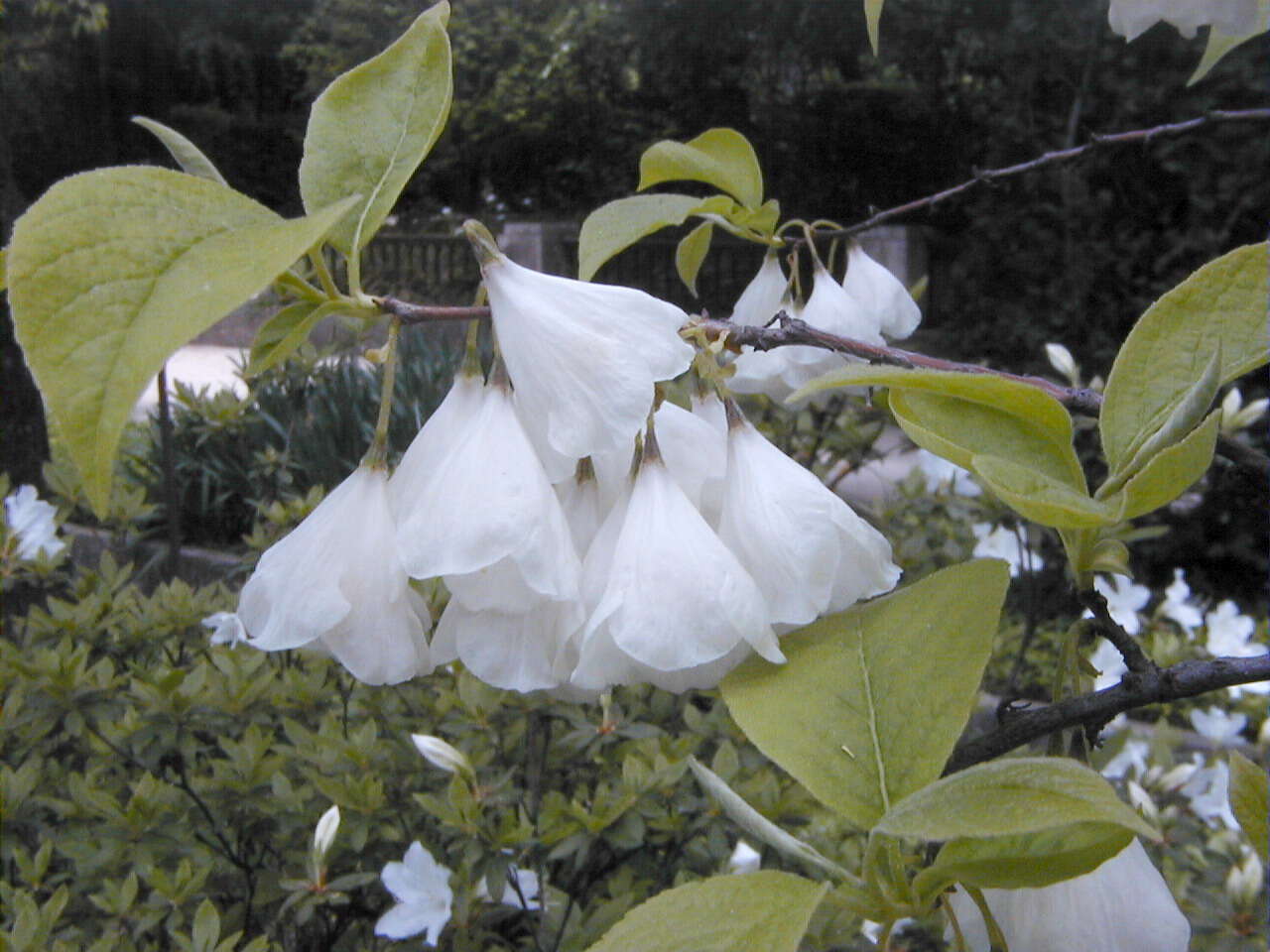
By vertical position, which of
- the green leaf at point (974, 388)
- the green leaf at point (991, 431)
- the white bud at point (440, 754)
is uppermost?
the green leaf at point (974, 388)

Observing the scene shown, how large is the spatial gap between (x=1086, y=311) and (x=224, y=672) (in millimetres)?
2838

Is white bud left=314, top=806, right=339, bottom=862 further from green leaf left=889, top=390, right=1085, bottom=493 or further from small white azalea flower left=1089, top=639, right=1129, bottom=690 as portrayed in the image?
small white azalea flower left=1089, top=639, right=1129, bottom=690

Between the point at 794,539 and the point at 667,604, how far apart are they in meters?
0.06

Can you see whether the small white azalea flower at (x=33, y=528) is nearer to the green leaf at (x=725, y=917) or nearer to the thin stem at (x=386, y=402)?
the thin stem at (x=386, y=402)

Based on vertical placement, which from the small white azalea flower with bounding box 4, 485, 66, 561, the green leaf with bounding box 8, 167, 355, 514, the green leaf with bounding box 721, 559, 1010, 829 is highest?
the green leaf with bounding box 8, 167, 355, 514

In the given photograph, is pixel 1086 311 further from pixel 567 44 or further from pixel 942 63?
pixel 567 44

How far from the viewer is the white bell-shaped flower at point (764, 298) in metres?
0.82

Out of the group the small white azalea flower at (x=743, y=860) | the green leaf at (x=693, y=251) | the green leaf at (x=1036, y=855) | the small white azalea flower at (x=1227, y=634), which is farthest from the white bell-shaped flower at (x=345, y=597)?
the small white azalea flower at (x=1227, y=634)

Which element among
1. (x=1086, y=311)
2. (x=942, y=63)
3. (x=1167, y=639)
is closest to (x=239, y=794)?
(x=1167, y=639)

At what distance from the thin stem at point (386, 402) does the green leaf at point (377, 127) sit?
0.12ft

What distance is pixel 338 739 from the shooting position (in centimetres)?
109

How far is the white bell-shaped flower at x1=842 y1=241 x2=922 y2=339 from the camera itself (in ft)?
2.81

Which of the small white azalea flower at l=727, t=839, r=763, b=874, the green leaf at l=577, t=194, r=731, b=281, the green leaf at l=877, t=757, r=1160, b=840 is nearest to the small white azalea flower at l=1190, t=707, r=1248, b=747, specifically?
the small white azalea flower at l=727, t=839, r=763, b=874

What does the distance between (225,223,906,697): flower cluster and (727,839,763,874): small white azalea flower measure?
2.09ft
